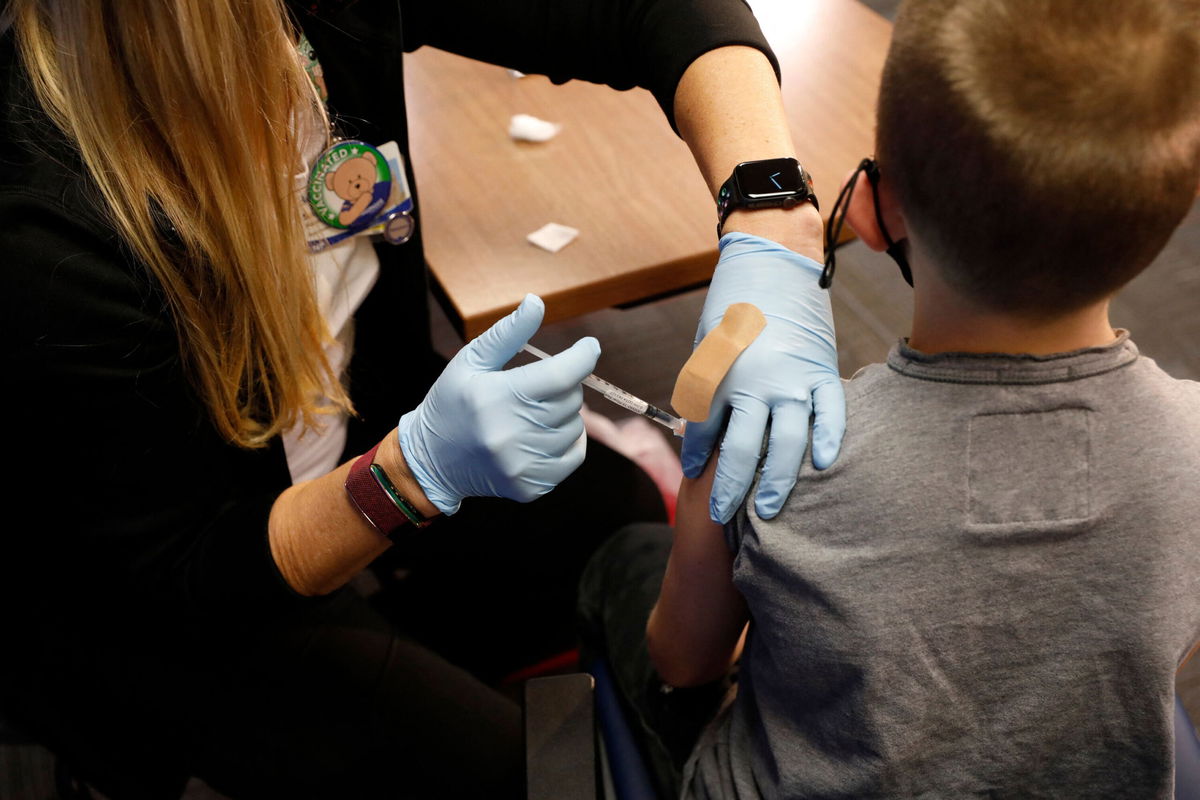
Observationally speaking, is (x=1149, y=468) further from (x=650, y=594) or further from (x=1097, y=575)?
(x=650, y=594)

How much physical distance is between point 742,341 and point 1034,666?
14.4 inches

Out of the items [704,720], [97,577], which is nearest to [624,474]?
[704,720]

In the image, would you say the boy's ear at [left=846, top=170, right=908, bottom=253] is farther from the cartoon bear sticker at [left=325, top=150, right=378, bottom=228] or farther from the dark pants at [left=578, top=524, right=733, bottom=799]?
the cartoon bear sticker at [left=325, top=150, right=378, bottom=228]

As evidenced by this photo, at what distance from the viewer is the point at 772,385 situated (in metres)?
0.83

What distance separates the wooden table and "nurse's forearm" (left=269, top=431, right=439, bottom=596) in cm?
36

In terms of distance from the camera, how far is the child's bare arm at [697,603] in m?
0.86

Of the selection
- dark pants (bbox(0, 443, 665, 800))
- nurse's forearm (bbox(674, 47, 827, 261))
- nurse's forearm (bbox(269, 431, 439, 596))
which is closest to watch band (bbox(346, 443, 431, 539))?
nurse's forearm (bbox(269, 431, 439, 596))

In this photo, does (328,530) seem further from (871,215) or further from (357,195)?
(871,215)

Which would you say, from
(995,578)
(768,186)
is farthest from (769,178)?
(995,578)

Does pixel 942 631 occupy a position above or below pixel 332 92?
below

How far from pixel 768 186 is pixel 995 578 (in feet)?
1.75

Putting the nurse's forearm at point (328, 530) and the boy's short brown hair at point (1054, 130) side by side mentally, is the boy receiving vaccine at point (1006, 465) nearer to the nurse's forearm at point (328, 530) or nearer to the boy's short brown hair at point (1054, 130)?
the boy's short brown hair at point (1054, 130)

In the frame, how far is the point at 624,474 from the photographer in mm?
1496

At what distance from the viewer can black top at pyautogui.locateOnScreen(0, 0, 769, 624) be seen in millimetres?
839
